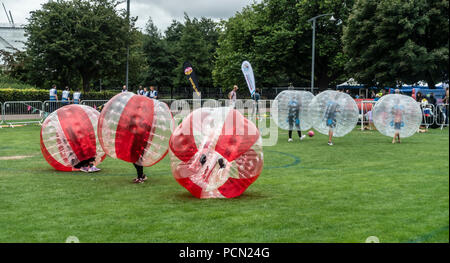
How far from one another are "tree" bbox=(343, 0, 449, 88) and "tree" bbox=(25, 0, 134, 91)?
18.2 m

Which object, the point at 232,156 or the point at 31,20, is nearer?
the point at 232,156

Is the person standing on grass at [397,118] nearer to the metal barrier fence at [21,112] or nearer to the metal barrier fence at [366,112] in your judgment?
the metal barrier fence at [366,112]

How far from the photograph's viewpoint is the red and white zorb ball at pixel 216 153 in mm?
7574

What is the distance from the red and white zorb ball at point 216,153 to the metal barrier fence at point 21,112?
63.6 ft

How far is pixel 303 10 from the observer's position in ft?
136

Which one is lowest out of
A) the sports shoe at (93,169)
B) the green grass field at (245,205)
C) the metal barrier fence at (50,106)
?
the green grass field at (245,205)

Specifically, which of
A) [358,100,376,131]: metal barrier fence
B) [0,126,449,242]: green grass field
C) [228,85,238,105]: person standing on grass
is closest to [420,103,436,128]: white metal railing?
[358,100,376,131]: metal barrier fence

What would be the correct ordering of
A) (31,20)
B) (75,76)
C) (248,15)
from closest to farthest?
(31,20), (75,76), (248,15)

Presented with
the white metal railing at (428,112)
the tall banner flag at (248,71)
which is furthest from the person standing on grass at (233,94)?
the white metal railing at (428,112)

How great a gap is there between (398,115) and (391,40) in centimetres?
1348

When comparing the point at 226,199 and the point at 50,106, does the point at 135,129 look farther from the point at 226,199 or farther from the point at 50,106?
the point at 50,106

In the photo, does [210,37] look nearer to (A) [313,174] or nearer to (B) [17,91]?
(B) [17,91]
